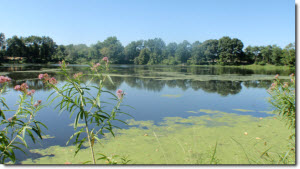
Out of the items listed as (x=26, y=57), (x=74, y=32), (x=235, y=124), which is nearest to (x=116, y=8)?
(x=74, y=32)

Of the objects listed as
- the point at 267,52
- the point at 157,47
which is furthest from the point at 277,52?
the point at 157,47

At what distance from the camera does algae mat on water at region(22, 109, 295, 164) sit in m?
2.24

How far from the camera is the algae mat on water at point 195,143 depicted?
2.24 m

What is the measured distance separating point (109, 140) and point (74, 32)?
5.60 feet

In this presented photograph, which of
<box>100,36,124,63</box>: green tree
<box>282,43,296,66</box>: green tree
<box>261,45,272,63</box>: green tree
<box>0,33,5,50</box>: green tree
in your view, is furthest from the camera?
<box>261,45,272,63</box>: green tree

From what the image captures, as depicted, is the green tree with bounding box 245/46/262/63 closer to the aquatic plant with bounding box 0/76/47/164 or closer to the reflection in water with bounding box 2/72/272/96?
the reflection in water with bounding box 2/72/272/96

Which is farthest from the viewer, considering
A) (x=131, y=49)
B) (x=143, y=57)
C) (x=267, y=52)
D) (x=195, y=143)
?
(x=267, y=52)

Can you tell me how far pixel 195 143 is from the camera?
267 cm

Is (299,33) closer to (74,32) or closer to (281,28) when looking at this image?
(281,28)

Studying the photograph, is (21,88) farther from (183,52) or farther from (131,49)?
(183,52)

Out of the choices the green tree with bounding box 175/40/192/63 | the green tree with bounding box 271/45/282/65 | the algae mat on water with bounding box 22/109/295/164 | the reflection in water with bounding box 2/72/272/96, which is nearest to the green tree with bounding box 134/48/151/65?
the green tree with bounding box 175/40/192/63

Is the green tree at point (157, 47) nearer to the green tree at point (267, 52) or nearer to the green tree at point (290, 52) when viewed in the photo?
the green tree at point (267, 52)

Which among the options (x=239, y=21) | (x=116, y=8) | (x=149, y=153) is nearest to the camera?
(x=149, y=153)

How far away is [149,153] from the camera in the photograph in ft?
7.82
